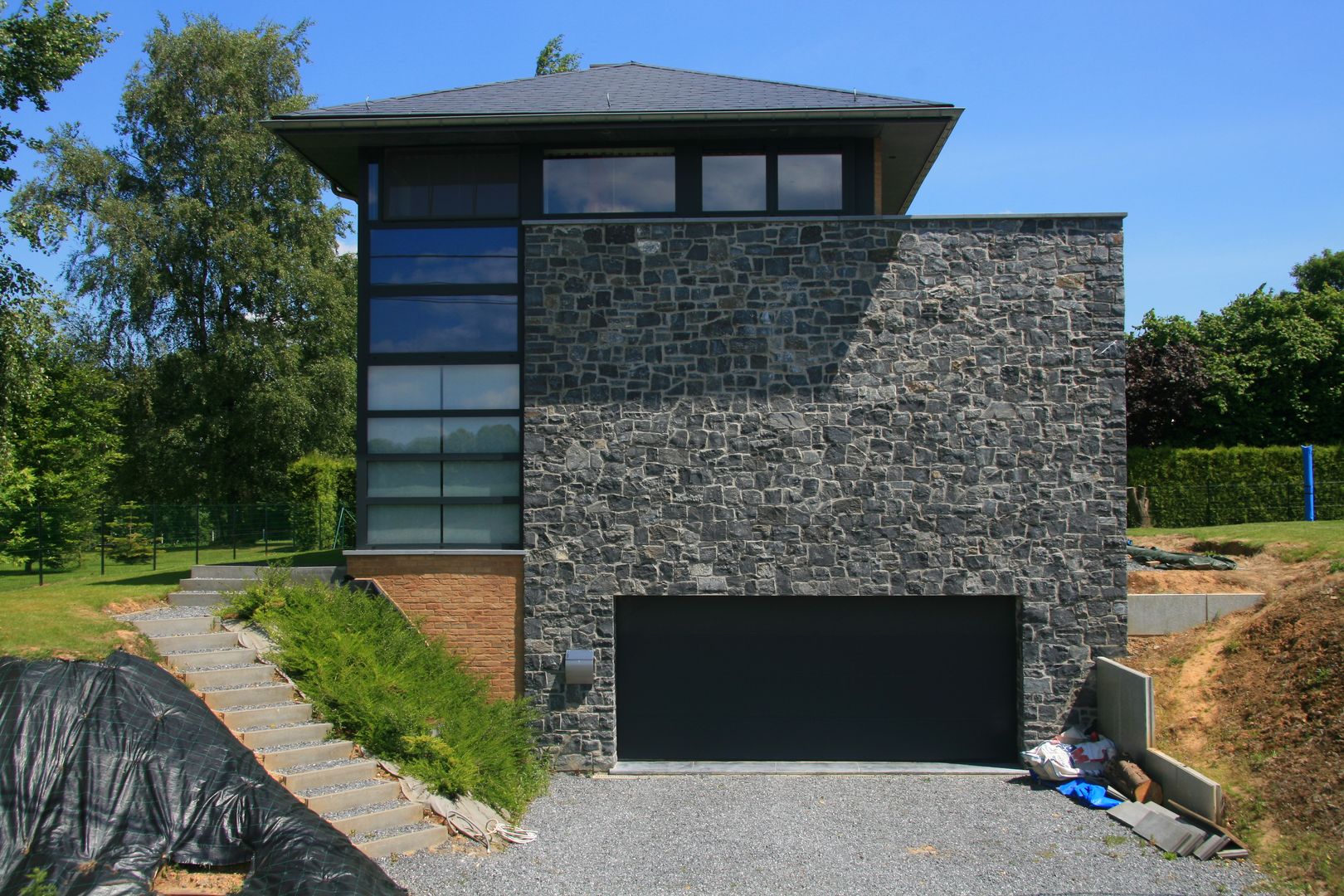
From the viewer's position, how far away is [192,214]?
24875mm

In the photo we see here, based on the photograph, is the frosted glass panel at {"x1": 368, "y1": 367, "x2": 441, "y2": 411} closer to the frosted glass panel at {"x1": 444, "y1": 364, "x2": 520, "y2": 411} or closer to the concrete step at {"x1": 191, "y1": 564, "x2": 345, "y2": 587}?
the frosted glass panel at {"x1": 444, "y1": 364, "x2": 520, "y2": 411}

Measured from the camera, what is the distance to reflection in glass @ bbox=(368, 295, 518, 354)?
1239cm

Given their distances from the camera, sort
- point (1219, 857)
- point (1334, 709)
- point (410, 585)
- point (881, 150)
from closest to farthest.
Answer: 1. point (1219, 857)
2. point (1334, 709)
3. point (410, 585)
4. point (881, 150)

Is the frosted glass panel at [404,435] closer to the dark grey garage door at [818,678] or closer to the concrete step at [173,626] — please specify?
the concrete step at [173,626]

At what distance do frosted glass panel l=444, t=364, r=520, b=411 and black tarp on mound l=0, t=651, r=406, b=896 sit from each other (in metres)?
5.17

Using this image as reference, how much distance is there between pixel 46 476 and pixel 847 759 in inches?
916

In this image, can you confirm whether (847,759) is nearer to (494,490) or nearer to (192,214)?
(494,490)

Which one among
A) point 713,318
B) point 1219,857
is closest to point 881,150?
point 713,318

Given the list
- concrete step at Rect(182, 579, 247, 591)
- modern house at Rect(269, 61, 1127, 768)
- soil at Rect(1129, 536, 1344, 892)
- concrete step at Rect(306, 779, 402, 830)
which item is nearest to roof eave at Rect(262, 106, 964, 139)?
modern house at Rect(269, 61, 1127, 768)

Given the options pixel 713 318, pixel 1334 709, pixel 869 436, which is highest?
pixel 713 318

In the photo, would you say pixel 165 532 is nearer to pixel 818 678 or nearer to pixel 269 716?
pixel 269 716

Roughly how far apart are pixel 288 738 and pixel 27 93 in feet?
36.5

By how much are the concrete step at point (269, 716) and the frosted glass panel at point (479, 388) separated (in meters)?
4.15

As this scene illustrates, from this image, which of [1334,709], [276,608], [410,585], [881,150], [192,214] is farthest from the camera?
[192,214]
